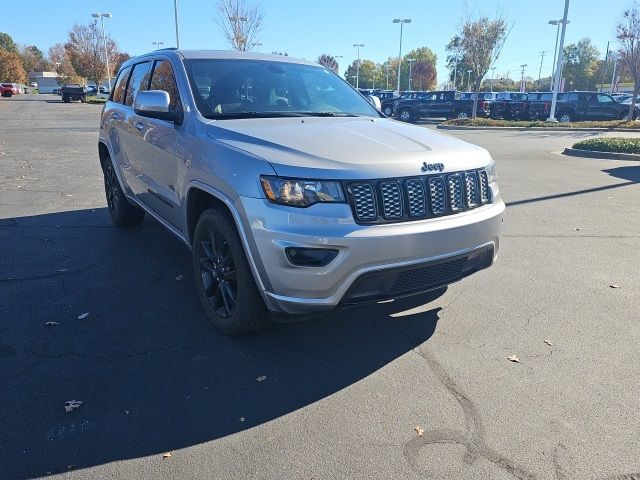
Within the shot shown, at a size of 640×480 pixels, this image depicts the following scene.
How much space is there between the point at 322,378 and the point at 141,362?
3.81 ft

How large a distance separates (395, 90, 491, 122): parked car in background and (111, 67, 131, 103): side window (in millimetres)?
26817

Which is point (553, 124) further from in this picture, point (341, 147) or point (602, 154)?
point (341, 147)

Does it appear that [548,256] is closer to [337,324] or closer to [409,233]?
[337,324]

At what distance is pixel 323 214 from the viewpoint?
2861mm

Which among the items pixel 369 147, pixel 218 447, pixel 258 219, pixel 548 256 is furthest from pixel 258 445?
pixel 548 256

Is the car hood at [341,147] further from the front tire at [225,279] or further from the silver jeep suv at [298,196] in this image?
the front tire at [225,279]

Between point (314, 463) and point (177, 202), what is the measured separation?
2.34 meters

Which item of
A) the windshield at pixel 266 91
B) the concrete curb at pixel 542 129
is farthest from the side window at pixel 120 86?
the concrete curb at pixel 542 129

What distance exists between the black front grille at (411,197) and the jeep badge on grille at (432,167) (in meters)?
0.04

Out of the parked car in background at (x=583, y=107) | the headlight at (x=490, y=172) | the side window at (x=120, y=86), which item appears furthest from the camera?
the parked car in background at (x=583, y=107)

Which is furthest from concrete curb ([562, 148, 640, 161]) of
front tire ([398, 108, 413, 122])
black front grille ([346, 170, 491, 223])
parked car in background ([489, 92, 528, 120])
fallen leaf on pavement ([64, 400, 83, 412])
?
front tire ([398, 108, 413, 122])

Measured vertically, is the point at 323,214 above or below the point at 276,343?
above

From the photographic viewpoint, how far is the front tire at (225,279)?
3.25 metres

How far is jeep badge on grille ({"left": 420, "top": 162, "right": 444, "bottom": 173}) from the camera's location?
3.12m
